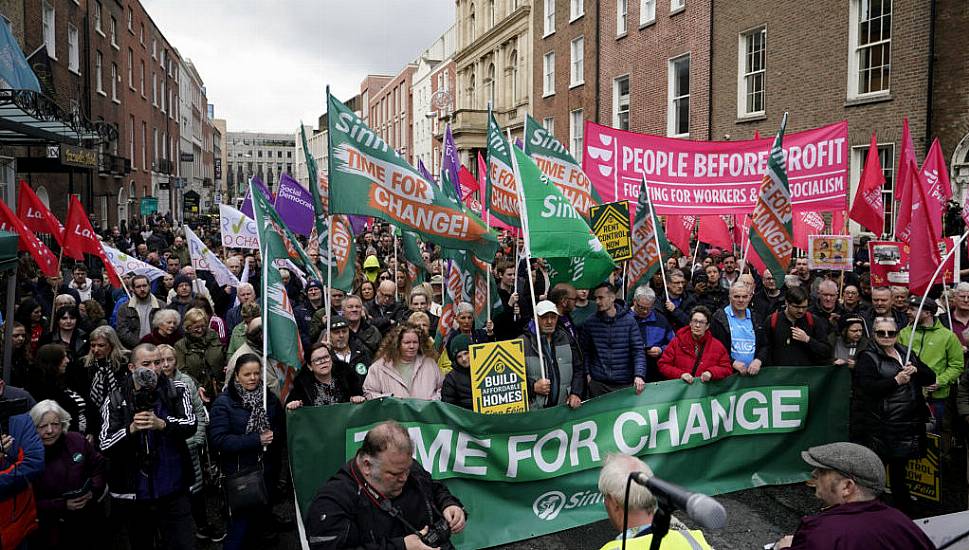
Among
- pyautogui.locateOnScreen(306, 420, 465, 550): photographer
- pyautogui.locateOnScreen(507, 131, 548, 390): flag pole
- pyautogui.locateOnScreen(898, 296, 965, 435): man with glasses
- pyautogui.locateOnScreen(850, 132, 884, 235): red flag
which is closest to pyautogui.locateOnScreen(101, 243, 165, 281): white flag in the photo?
pyautogui.locateOnScreen(507, 131, 548, 390): flag pole

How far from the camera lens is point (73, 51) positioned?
2716 cm

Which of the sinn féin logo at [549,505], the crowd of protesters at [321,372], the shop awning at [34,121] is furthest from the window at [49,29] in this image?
the sinn féin logo at [549,505]

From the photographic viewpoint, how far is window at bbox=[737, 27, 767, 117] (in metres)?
18.3

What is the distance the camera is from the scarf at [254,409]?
4914 mm

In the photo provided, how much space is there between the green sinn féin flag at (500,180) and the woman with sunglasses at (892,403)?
3.32 metres

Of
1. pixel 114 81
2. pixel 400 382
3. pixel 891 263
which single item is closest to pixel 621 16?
pixel 891 263

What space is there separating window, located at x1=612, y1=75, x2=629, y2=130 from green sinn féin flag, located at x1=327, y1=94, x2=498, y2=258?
19.6 m

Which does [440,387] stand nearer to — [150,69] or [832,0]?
[832,0]

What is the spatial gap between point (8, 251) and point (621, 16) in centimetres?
2222

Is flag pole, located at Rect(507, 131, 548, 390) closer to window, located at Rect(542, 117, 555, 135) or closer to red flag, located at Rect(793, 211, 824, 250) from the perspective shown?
red flag, located at Rect(793, 211, 824, 250)

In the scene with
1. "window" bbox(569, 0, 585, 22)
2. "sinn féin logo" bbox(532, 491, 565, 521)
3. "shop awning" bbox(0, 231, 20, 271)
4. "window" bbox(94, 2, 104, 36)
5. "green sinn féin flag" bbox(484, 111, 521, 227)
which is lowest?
"sinn féin logo" bbox(532, 491, 565, 521)

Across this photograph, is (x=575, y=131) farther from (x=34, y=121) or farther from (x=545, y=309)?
(x=545, y=309)

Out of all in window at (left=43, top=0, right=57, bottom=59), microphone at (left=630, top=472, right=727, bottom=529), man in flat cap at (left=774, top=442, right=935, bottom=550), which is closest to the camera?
microphone at (left=630, top=472, right=727, bottom=529)

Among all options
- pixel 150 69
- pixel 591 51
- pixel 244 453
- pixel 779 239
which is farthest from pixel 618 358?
pixel 150 69
